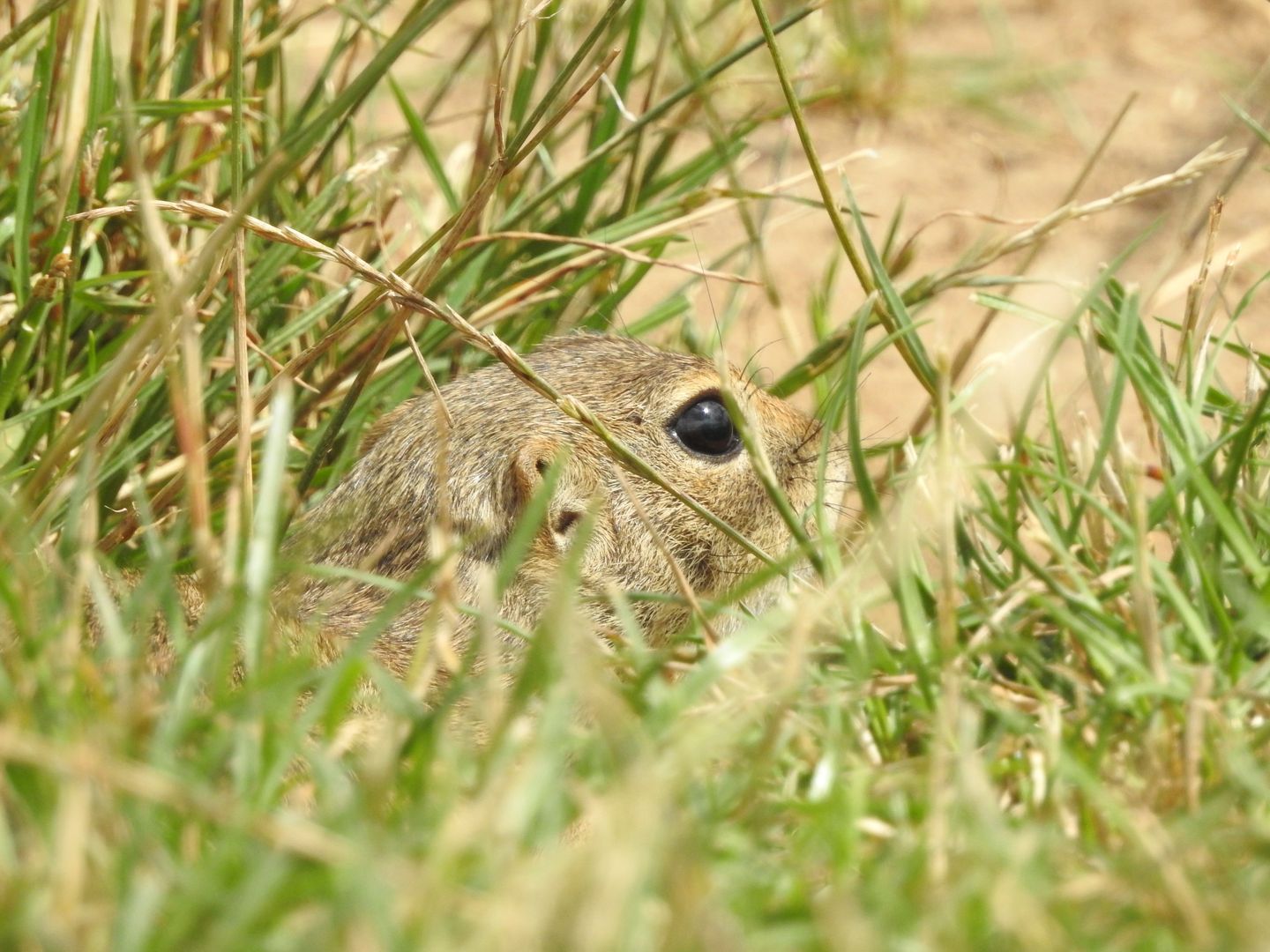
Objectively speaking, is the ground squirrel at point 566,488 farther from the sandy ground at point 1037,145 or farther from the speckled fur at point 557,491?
the sandy ground at point 1037,145

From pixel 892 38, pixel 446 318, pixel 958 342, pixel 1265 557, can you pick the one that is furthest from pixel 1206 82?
pixel 446 318

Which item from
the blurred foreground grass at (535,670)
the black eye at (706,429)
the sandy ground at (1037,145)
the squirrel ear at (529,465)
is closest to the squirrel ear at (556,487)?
the squirrel ear at (529,465)

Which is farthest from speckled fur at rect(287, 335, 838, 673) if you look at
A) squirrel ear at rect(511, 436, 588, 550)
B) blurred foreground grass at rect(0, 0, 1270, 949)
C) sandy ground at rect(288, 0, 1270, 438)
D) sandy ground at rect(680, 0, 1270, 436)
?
sandy ground at rect(680, 0, 1270, 436)

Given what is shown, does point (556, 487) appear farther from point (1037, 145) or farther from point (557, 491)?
point (1037, 145)

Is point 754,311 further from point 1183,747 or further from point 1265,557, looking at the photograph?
point 1183,747

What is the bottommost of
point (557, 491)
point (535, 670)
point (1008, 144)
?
point (535, 670)

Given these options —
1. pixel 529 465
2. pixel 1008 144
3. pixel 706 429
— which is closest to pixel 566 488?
pixel 529 465
